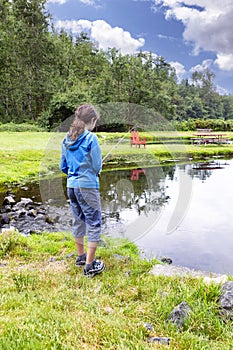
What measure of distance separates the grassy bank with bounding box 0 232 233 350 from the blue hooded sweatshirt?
117 cm

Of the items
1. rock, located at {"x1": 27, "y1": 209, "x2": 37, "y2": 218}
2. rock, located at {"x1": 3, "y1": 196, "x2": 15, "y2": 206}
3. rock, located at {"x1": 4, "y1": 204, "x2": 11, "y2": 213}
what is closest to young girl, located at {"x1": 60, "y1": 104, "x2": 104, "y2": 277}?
rock, located at {"x1": 27, "y1": 209, "x2": 37, "y2": 218}

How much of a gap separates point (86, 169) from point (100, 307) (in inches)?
62.0

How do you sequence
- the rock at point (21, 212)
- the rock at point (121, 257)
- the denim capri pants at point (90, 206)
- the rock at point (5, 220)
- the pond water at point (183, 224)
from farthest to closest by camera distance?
1. the rock at point (21, 212)
2. the rock at point (5, 220)
3. the pond water at point (183, 224)
4. the rock at point (121, 257)
5. the denim capri pants at point (90, 206)

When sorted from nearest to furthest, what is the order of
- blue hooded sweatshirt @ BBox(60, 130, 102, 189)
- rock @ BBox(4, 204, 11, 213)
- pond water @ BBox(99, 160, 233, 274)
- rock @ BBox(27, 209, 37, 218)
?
1. blue hooded sweatshirt @ BBox(60, 130, 102, 189)
2. pond water @ BBox(99, 160, 233, 274)
3. rock @ BBox(27, 209, 37, 218)
4. rock @ BBox(4, 204, 11, 213)

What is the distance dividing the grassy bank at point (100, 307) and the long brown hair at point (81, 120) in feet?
5.69

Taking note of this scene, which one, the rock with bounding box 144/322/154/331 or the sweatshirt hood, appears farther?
the sweatshirt hood

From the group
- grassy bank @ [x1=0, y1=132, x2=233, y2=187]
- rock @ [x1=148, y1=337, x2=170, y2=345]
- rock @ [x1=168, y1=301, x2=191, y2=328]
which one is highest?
grassy bank @ [x1=0, y1=132, x2=233, y2=187]

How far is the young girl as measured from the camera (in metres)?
3.89

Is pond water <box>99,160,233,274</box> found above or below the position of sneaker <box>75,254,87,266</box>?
below

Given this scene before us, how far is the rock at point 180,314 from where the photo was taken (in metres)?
2.90

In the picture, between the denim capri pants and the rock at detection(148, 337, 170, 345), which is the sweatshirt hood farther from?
the rock at detection(148, 337, 170, 345)

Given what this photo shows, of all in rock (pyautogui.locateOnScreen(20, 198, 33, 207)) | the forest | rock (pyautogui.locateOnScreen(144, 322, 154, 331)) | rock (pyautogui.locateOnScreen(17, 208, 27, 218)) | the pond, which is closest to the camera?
rock (pyautogui.locateOnScreen(144, 322, 154, 331))

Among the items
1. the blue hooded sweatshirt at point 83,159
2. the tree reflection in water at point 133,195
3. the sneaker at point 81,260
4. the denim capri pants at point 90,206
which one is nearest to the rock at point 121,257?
the sneaker at point 81,260

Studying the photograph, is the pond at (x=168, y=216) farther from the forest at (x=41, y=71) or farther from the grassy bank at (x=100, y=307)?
the forest at (x=41, y=71)
